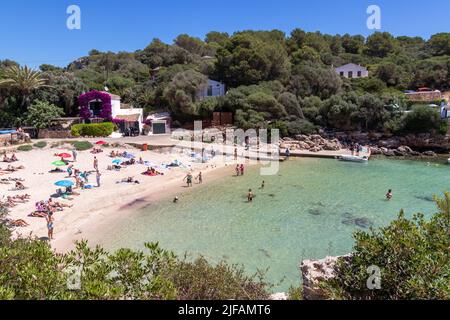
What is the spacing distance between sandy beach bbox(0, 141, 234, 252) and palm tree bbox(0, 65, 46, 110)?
38.6 ft

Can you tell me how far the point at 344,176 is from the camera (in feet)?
89.4

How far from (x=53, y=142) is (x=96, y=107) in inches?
360

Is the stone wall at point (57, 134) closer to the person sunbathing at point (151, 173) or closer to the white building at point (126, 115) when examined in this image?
the white building at point (126, 115)

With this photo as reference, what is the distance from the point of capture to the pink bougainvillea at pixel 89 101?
41594 mm

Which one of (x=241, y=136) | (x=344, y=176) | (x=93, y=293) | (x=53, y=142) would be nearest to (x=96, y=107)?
(x=53, y=142)

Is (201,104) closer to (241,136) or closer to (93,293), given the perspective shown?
(241,136)

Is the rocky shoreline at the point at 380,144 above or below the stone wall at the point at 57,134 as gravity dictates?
below

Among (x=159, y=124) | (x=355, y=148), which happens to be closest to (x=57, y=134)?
(x=159, y=124)

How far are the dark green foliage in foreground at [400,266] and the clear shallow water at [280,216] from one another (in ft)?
Result: 17.1

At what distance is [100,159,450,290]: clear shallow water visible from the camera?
551 inches

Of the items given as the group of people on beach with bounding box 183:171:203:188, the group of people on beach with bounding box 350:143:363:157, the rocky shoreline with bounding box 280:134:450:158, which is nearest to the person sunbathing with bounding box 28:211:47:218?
the group of people on beach with bounding box 183:171:203:188

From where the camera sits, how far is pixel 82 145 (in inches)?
1309

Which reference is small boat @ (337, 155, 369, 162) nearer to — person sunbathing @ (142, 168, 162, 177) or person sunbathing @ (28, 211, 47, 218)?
person sunbathing @ (142, 168, 162, 177)

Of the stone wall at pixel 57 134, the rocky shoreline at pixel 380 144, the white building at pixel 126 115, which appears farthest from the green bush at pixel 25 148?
the rocky shoreline at pixel 380 144
